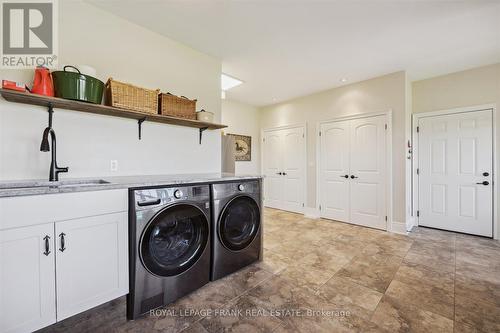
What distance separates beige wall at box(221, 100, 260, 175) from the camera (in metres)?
4.91

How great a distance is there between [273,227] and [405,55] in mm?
3247

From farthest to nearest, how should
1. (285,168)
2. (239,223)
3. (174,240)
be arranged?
(285,168) < (239,223) < (174,240)

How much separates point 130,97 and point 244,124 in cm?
349

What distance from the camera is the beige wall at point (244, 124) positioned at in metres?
4.91

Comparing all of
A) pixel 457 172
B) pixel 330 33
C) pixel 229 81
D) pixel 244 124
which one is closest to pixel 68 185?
pixel 330 33

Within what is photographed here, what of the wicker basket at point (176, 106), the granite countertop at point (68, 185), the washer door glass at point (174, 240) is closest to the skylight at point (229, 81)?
the wicker basket at point (176, 106)

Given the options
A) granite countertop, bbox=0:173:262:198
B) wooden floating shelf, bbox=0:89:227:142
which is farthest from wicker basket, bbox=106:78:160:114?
granite countertop, bbox=0:173:262:198

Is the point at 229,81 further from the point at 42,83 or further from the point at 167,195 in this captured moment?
the point at 167,195

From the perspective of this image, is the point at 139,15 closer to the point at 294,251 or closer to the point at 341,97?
the point at 294,251

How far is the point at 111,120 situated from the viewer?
80.3 inches

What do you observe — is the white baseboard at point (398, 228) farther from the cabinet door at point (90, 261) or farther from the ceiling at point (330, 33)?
the cabinet door at point (90, 261)

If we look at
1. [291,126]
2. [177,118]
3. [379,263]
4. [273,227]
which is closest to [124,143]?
[177,118]

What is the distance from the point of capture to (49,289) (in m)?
1.21

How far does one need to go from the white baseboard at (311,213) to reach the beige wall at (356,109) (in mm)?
89
